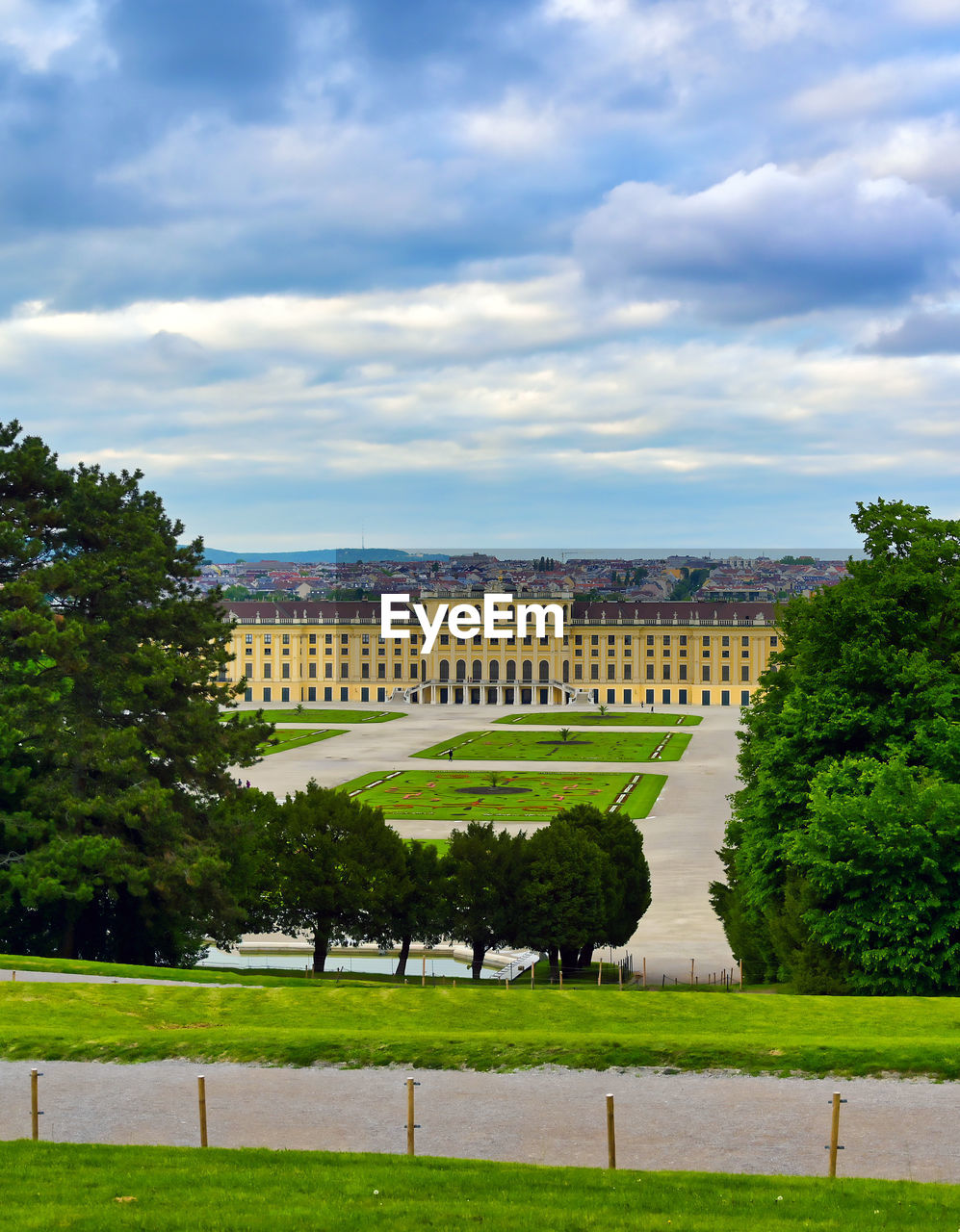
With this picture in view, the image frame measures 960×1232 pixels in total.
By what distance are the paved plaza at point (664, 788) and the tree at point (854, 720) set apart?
8.63 meters

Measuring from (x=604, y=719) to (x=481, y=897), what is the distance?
87.4 m

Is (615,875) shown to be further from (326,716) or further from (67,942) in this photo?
(326,716)

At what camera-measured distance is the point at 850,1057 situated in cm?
1708

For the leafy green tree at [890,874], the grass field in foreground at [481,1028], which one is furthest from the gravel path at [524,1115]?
the leafy green tree at [890,874]

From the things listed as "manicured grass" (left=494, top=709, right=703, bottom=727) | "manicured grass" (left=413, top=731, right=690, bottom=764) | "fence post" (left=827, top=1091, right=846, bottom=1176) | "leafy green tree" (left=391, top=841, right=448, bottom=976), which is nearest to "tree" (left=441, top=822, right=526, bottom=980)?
"leafy green tree" (left=391, top=841, right=448, bottom=976)

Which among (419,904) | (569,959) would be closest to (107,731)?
(419,904)

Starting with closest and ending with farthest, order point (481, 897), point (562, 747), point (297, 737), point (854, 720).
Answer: point (854, 720)
point (481, 897)
point (562, 747)
point (297, 737)

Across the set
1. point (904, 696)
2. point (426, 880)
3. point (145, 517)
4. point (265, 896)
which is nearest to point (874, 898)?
point (904, 696)

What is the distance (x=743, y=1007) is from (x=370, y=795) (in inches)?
1983

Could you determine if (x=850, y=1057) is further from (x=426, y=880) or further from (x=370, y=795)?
(x=370, y=795)

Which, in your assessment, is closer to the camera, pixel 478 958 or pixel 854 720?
pixel 854 720

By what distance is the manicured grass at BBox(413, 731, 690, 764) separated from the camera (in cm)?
9250

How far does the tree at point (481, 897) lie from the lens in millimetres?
38281

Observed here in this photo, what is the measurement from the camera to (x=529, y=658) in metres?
147
